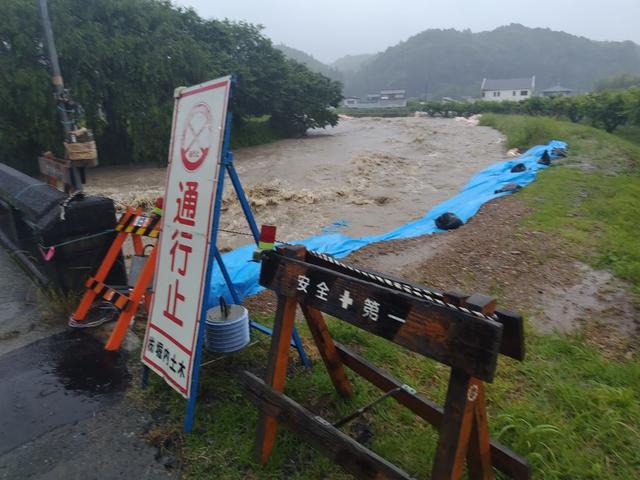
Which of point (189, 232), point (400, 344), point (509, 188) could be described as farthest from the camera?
point (509, 188)

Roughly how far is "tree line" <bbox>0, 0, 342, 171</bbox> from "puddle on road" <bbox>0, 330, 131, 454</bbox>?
13.6 meters

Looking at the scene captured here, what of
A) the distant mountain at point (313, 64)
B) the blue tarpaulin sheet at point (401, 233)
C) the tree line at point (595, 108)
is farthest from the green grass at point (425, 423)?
the distant mountain at point (313, 64)

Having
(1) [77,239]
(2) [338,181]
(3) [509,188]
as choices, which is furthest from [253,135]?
(1) [77,239]

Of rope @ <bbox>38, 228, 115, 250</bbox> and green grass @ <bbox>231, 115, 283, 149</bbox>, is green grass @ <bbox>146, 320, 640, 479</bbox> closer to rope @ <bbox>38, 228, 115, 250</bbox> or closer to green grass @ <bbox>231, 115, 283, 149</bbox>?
rope @ <bbox>38, 228, 115, 250</bbox>

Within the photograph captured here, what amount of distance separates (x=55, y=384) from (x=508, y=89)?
90.4m

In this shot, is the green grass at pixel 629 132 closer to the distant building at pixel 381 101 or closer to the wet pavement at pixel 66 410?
the wet pavement at pixel 66 410

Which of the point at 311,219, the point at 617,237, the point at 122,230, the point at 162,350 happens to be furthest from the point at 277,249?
the point at 311,219

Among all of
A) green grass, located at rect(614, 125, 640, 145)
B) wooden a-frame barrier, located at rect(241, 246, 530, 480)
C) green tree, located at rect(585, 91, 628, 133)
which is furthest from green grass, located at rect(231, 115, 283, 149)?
wooden a-frame barrier, located at rect(241, 246, 530, 480)

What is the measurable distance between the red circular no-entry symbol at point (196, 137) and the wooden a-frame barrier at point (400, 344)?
81 cm

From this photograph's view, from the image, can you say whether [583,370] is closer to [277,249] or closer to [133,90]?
[277,249]

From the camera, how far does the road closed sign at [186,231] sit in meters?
2.44

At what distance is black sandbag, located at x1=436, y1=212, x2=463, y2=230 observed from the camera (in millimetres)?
8188

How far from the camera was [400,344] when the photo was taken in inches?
68.0

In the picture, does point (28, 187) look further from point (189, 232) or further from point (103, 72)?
point (103, 72)
